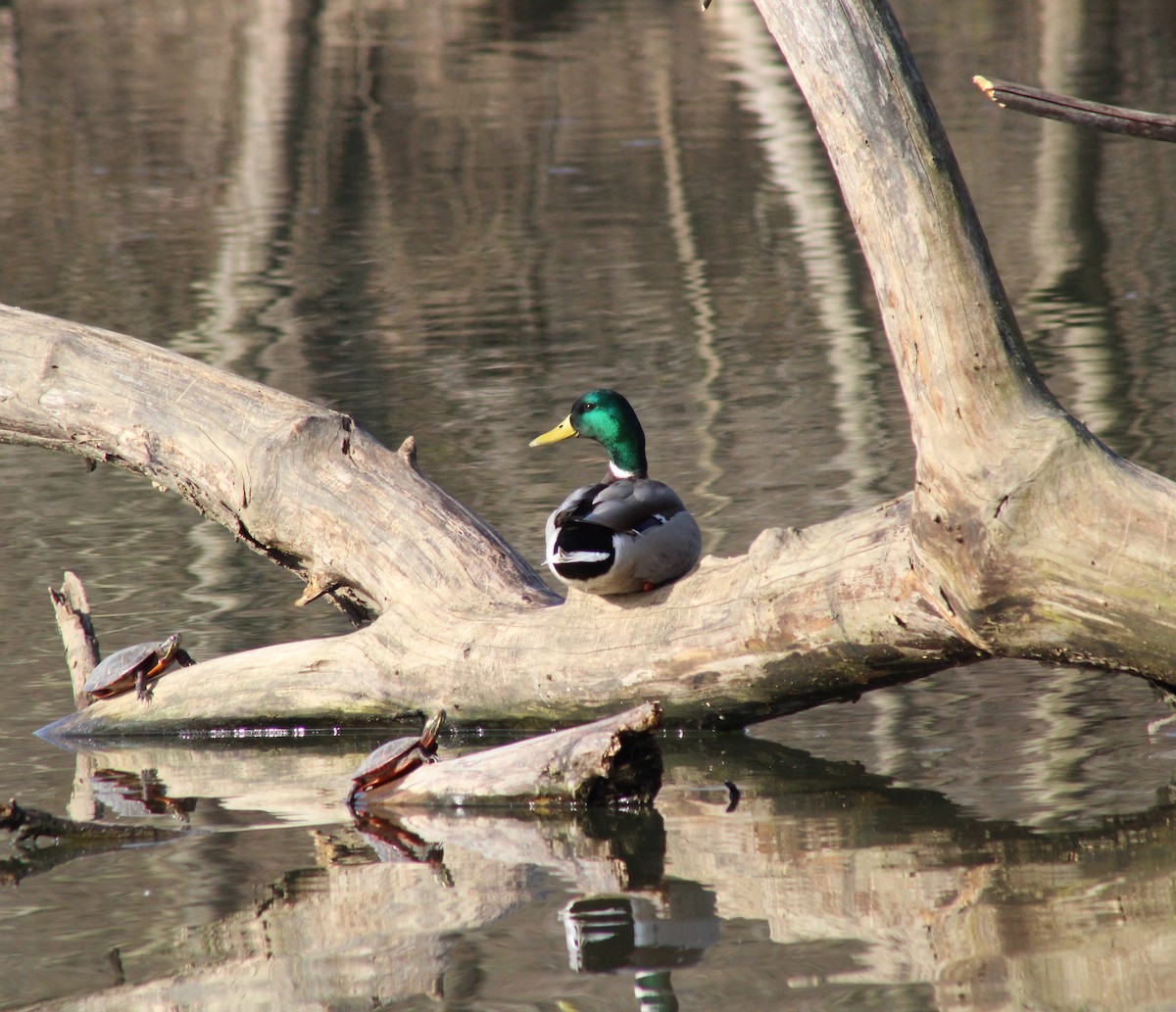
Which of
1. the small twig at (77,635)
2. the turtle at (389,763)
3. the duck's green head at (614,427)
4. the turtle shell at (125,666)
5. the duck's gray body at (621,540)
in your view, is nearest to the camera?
the turtle at (389,763)

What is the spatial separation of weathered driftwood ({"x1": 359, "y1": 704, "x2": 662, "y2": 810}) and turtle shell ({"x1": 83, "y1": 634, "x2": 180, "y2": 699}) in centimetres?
109

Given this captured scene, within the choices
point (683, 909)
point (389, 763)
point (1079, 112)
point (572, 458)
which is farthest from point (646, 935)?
point (572, 458)

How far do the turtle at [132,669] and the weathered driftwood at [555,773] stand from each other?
3.59ft

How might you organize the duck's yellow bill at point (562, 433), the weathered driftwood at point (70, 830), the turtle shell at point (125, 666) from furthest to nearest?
the duck's yellow bill at point (562, 433), the turtle shell at point (125, 666), the weathered driftwood at point (70, 830)

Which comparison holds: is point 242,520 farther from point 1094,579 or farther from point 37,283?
point 37,283

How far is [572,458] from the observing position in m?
8.44

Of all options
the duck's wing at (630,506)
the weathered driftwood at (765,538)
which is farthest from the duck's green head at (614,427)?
the duck's wing at (630,506)

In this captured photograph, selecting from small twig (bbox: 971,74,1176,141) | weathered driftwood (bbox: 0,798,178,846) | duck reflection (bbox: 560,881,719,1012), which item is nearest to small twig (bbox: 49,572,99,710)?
weathered driftwood (bbox: 0,798,178,846)

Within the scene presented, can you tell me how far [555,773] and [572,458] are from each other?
13.4 feet

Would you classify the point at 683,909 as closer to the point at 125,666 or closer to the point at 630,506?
the point at 630,506

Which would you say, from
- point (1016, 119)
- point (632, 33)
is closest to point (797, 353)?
point (1016, 119)

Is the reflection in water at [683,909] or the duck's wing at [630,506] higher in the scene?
the duck's wing at [630,506]

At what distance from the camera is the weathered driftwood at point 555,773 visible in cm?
437

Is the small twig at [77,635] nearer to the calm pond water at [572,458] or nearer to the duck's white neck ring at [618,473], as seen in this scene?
the calm pond water at [572,458]
